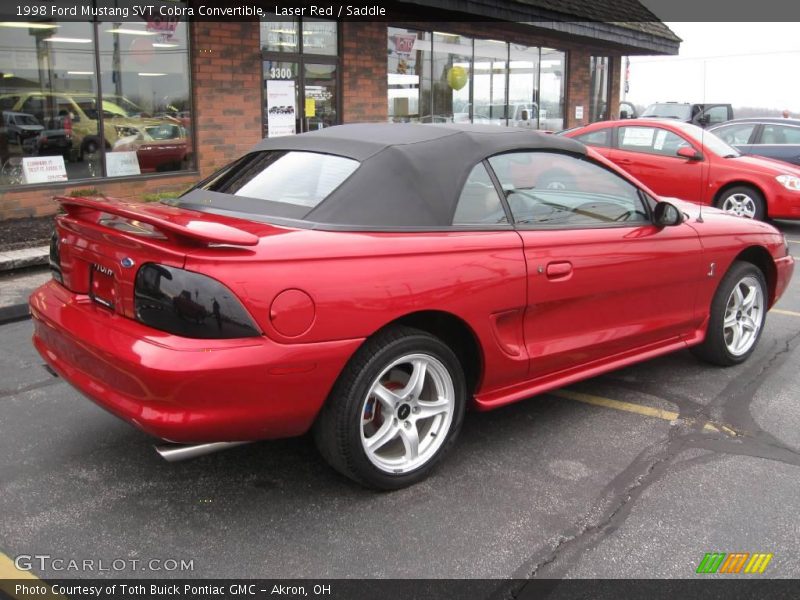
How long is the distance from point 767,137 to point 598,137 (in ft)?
→ 11.2

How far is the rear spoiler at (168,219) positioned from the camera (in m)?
2.80

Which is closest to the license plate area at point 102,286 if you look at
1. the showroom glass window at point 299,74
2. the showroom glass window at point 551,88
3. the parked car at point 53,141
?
the parked car at point 53,141

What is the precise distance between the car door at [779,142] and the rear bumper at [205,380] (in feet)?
37.6

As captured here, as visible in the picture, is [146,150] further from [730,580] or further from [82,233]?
[730,580]

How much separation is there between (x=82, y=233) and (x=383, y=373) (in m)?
1.42

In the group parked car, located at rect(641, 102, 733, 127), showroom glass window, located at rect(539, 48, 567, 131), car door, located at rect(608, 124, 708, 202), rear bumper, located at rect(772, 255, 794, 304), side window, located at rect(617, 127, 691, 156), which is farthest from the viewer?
parked car, located at rect(641, 102, 733, 127)

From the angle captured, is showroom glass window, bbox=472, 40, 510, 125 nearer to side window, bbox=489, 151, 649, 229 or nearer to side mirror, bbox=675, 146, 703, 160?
side mirror, bbox=675, 146, 703, 160

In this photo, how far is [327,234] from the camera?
10.1 ft

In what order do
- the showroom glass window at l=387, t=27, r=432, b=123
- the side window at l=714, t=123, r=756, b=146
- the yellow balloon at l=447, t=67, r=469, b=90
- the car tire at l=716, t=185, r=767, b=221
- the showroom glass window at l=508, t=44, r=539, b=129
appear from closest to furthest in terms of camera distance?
1. the car tire at l=716, t=185, r=767, b=221
2. the side window at l=714, t=123, r=756, b=146
3. the showroom glass window at l=387, t=27, r=432, b=123
4. the yellow balloon at l=447, t=67, r=469, b=90
5. the showroom glass window at l=508, t=44, r=539, b=129

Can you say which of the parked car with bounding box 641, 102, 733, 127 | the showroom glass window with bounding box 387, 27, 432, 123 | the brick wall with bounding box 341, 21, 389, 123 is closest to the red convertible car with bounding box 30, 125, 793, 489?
the brick wall with bounding box 341, 21, 389, 123

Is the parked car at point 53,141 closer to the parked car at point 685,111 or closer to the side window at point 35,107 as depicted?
the side window at point 35,107

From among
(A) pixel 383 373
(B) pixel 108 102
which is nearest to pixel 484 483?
(A) pixel 383 373

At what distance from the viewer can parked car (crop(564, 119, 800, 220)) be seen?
10.3 metres

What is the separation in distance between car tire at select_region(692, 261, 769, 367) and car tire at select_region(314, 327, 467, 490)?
7.09 feet
